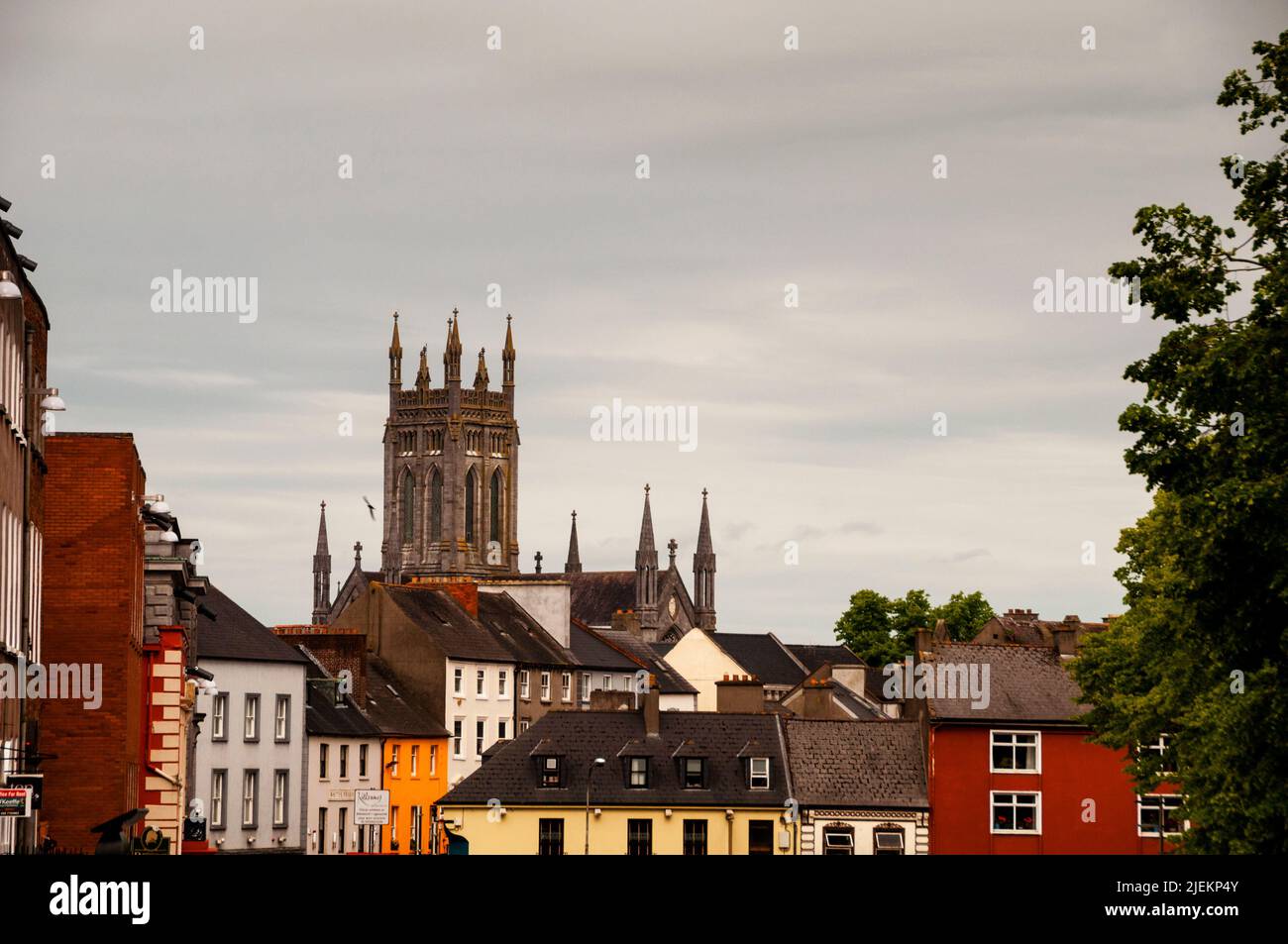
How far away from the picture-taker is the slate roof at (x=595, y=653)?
5049 inches

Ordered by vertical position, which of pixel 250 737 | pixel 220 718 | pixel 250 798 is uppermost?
pixel 220 718

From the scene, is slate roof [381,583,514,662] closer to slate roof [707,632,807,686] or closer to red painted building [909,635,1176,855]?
red painted building [909,635,1176,855]

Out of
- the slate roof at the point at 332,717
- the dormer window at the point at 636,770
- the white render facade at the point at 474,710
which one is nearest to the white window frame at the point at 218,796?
the slate roof at the point at 332,717

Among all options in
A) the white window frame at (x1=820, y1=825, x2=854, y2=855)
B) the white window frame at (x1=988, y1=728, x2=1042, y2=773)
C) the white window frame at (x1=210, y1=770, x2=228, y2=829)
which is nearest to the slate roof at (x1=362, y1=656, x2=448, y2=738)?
the white window frame at (x1=210, y1=770, x2=228, y2=829)

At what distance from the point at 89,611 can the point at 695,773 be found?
3737 centimetres

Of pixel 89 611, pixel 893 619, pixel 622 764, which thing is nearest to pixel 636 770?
pixel 622 764

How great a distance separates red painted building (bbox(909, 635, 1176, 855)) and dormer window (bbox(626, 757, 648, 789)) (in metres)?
9.88

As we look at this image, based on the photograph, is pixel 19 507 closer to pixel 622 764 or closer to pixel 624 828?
pixel 624 828

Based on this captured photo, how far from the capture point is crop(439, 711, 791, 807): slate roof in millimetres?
Result: 76562

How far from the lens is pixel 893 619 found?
156000mm

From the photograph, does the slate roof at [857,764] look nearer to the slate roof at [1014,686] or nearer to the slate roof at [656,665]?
the slate roof at [1014,686]

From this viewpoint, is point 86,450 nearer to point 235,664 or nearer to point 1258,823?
point 1258,823

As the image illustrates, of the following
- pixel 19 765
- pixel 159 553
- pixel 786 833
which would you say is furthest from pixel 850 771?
pixel 19 765
